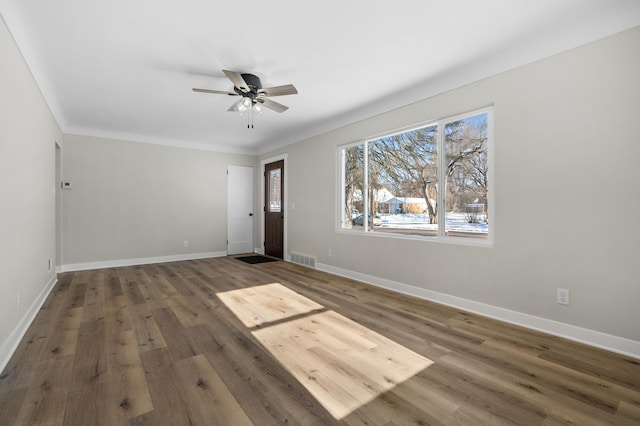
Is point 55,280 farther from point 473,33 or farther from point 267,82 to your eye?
point 473,33

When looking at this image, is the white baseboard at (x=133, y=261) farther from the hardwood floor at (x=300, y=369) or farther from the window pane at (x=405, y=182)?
the window pane at (x=405, y=182)

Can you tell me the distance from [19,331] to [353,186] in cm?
401

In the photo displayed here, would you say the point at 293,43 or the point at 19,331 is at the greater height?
the point at 293,43

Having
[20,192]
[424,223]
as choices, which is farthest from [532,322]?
[20,192]

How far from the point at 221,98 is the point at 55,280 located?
3.61 meters

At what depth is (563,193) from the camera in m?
2.50

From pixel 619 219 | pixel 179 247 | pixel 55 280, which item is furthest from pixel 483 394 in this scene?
pixel 179 247

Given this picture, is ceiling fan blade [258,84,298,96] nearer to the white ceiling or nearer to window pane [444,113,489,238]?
the white ceiling

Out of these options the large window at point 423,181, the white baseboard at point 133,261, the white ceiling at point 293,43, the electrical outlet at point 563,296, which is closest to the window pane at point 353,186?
the large window at point 423,181

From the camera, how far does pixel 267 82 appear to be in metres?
3.38

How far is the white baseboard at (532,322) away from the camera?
2.22 m

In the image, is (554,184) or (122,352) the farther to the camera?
(554,184)

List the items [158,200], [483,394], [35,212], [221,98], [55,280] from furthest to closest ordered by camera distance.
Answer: [158,200] < [55,280] < [221,98] < [35,212] < [483,394]

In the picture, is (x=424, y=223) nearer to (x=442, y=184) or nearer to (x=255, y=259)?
(x=442, y=184)
